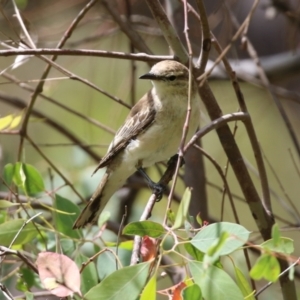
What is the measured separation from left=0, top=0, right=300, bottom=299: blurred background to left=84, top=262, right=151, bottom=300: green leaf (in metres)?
1.25

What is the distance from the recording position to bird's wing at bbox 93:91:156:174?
10.0 feet

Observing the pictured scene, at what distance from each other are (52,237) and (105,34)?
170cm

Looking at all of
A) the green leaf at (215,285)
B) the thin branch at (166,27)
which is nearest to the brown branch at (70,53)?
the thin branch at (166,27)

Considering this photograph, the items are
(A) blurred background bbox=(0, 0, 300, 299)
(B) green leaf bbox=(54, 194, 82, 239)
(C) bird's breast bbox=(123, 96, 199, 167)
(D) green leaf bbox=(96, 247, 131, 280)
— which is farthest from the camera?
(A) blurred background bbox=(0, 0, 300, 299)

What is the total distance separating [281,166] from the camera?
6.32 metres

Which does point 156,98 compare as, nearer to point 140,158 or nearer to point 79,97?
point 140,158

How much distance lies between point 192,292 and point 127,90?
123 inches

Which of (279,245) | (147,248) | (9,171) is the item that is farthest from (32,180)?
(279,245)

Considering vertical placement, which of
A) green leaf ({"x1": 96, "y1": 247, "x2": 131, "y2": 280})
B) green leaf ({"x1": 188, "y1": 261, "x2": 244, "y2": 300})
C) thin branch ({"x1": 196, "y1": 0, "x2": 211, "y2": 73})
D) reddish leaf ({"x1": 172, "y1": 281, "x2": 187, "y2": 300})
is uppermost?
thin branch ({"x1": 196, "y1": 0, "x2": 211, "y2": 73})

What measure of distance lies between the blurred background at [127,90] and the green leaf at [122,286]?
125 centimetres

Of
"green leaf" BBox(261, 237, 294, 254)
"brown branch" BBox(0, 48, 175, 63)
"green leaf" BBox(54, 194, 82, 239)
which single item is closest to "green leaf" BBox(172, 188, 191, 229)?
"green leaf" BBox(261, 237, 294, 254)

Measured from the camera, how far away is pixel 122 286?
1508mm

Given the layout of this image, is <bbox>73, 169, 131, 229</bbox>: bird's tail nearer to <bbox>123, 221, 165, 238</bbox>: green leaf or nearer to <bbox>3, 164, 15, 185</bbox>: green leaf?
<bbox>3, 164, 15, 185</bbox>: green leaf

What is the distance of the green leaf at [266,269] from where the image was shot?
1.29 meters
